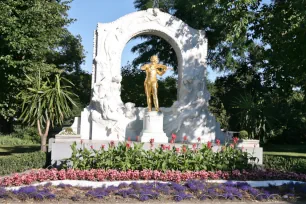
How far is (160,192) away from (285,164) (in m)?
4.58

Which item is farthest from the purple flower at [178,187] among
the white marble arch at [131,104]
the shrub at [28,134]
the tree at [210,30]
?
the shrub at [28,134]

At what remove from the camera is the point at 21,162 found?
916cm

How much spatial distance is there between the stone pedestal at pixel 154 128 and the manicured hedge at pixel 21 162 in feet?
12.7

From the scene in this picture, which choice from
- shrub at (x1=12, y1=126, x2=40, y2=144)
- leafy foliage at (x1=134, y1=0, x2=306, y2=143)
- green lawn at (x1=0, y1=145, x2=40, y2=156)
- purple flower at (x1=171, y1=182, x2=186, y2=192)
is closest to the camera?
purple flower at (x1=171, y1=182, x2=186, y2=192)

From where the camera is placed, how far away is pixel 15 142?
19.5 metres

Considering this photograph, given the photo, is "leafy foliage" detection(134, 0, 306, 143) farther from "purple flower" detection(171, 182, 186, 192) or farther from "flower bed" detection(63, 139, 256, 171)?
"purple flower" detection(171, 182, 186, 192)

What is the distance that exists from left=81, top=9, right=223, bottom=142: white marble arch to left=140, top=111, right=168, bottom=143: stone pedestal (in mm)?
1059

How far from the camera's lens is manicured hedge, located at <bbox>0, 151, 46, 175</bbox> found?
8.80 m

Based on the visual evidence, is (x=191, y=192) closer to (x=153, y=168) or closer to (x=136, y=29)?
(x=153, y=168)

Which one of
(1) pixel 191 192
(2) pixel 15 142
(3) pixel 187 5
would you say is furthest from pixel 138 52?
(1) pixel 191 192

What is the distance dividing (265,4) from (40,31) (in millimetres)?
8940

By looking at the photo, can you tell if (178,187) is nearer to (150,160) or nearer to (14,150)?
(150,160)

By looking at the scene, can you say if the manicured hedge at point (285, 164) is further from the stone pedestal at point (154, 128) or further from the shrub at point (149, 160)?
the stone pedestal at point (154, 128)

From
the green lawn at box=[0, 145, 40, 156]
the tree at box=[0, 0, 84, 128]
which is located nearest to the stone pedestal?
the tree at box=[0, 0, 84, 128]
